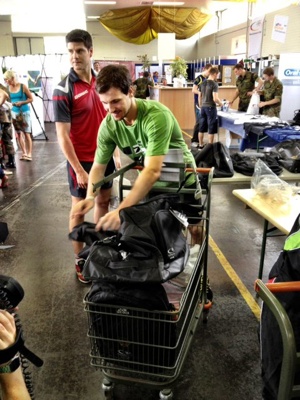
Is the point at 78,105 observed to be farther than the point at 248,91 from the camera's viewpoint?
No

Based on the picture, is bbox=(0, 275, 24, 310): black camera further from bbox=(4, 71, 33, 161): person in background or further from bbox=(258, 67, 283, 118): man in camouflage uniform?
bbox=(258, 67, 283, 118): man in camouflage uniform

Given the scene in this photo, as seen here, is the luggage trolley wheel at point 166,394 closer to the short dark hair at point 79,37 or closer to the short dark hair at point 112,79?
the short dark hair at point 112,79

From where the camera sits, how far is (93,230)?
1.46 metres

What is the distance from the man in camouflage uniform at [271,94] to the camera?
657cm

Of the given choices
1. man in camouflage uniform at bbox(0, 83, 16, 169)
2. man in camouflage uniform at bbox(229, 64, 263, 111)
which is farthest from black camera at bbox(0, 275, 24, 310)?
man in camouflage uniform at bbox(229, 64, 263, 111)

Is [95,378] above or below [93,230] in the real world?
below

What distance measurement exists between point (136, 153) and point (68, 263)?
1559 mm

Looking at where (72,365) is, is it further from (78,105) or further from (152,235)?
(78,105)

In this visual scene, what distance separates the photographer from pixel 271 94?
6.63m

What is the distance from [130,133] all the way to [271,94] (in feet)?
18.4

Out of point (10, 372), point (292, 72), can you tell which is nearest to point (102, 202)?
point (10, 372)

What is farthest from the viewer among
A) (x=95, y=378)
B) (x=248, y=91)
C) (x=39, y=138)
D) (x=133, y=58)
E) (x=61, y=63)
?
(x=133, y=58)

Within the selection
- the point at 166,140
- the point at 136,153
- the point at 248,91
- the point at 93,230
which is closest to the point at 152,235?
the point at 93,230

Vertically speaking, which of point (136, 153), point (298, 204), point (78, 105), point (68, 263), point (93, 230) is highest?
point (78, 105)
